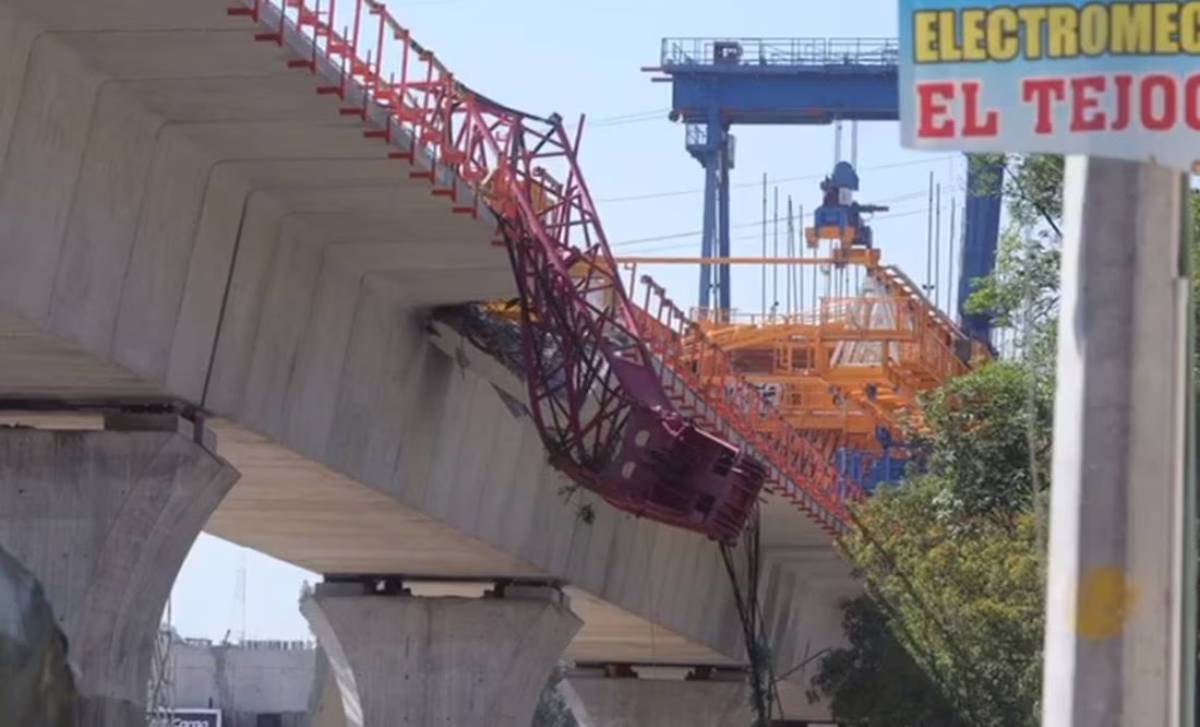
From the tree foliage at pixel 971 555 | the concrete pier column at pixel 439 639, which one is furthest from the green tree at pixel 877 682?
the concrete pier column at pixel 439 639

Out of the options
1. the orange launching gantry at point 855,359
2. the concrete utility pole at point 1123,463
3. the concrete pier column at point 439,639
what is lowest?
the concrete utility pole at point 1123,463

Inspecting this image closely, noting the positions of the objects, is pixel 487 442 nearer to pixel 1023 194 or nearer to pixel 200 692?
pixel 1023 194

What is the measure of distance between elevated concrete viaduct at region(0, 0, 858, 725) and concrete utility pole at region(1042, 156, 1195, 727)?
11308 mm

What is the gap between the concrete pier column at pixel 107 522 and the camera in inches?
938

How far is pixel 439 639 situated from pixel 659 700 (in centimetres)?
1904

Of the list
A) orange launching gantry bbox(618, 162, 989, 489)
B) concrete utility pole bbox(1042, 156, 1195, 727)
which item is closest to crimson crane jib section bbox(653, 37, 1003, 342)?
orange launching gantry bbox(618, 162, 989, 489)

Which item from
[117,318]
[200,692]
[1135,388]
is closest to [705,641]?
[117,318]

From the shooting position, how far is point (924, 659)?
1515 inches

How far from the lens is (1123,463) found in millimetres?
8648

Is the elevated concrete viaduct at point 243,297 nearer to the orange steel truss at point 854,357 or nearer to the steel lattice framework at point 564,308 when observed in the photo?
the steel lattice framework at point 564,308

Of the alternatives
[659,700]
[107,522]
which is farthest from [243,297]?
[659,700]

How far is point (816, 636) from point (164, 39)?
3903cm

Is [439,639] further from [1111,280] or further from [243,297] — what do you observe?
[1111,280]

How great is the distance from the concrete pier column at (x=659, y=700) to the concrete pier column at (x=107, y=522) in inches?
1286
